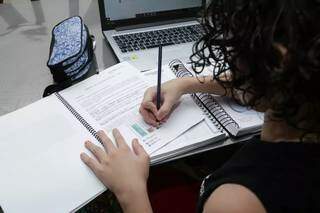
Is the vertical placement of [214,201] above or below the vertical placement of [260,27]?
below

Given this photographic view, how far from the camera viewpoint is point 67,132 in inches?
29.6

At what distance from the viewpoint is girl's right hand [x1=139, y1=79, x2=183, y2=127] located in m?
0.77

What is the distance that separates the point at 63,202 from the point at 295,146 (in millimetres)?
411

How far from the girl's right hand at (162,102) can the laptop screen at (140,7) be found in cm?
39

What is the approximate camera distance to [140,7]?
114 centimetres

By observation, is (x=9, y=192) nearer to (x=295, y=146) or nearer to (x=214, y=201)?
(x=214, y=201)

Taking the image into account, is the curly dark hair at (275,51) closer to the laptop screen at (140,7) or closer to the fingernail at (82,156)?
the fingernail at (82,156)

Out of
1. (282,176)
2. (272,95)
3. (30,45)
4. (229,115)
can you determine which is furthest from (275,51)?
(30,45)

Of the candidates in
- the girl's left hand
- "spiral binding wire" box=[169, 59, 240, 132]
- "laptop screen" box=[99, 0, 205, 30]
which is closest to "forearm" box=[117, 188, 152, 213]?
the girl's left hand

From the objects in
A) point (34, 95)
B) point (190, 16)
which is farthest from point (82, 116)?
point (190, 16)

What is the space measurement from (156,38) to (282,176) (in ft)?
2.27

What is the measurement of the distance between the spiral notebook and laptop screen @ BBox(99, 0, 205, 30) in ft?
1.38

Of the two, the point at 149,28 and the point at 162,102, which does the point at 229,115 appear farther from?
the point at 149,28

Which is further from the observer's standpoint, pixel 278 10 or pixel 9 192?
pixel 9 192
